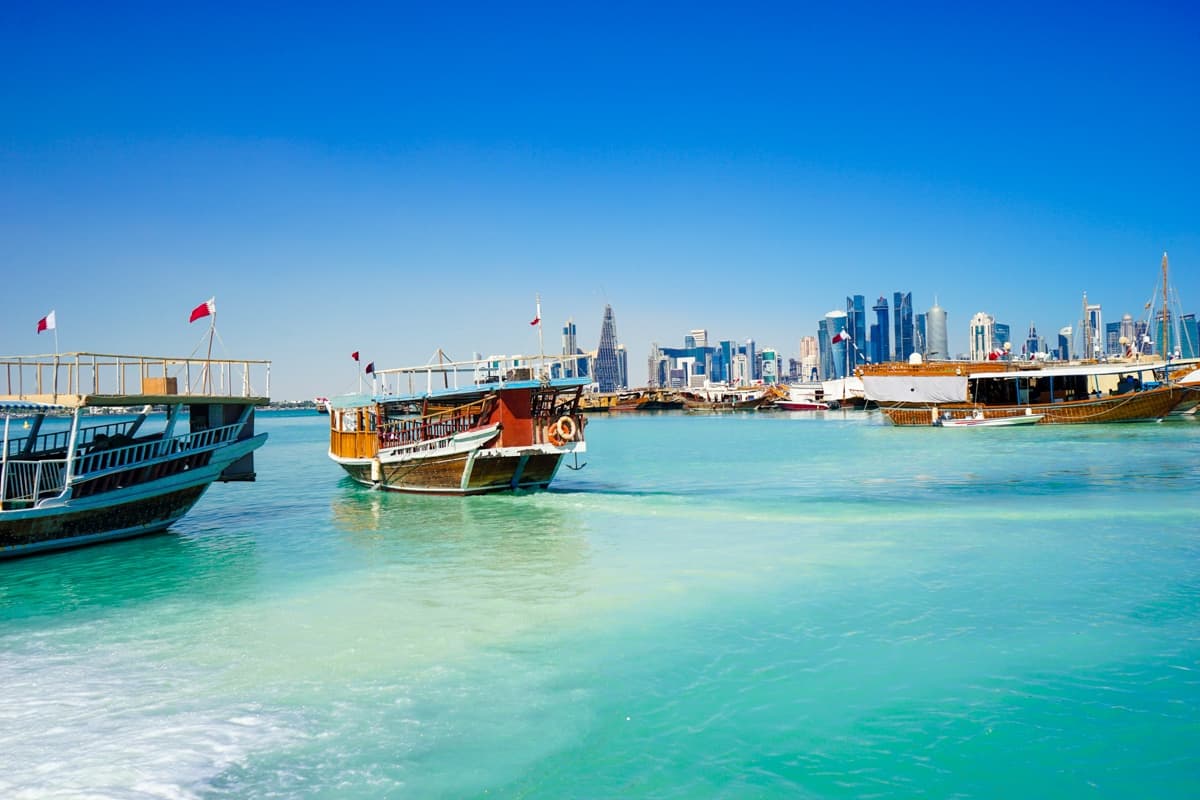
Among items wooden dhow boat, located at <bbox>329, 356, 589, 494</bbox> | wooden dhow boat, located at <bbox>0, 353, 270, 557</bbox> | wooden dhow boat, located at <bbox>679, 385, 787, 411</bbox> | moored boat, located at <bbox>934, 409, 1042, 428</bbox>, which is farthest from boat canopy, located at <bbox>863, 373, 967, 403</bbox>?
wooden dhow boat, located at <bbox>679, 385, 787, 411</bbox>

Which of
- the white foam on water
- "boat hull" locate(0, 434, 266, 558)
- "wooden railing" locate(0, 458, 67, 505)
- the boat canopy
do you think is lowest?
the white foam on water

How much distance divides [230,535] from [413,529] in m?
4.64

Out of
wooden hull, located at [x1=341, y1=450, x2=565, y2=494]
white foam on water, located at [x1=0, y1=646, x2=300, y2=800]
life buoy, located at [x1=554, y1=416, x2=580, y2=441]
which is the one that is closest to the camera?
white foam on water, located at [x1=0, y1=646, x2=300, y2=800]

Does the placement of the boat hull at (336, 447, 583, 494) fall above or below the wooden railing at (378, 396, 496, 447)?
below

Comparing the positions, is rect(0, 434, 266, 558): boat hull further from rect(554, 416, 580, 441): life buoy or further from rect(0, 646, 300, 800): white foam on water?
rect(554, 416, 580, 441): life buoy

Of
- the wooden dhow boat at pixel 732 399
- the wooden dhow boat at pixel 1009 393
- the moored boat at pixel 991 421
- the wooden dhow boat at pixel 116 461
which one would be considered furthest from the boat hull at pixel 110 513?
the wooden dhow boat at pixel 732 399

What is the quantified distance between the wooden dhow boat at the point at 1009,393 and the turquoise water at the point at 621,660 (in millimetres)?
36549

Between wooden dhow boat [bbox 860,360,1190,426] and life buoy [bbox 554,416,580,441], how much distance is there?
129ft

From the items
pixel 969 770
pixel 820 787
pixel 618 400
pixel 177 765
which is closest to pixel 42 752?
pixel 177 765

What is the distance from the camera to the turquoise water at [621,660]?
7297 mm

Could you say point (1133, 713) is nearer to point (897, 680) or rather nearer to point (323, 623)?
point (897, 680)

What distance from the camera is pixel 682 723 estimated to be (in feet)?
26.9

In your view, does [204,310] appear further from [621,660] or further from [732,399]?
[732,399]

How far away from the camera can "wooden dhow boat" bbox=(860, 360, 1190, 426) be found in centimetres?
5381
